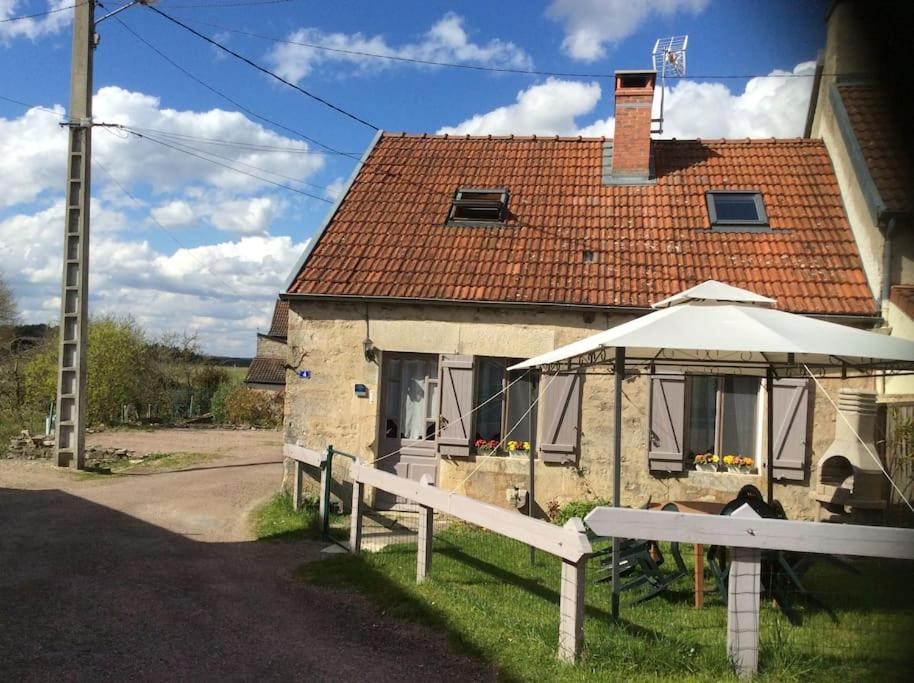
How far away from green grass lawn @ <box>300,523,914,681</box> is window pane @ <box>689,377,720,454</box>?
3.47m

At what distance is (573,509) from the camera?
10.0m

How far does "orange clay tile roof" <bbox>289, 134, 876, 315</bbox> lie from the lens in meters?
10.4

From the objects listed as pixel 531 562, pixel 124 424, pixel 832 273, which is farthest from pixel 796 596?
pixel 124 424

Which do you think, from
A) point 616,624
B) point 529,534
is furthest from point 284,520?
point 616,624

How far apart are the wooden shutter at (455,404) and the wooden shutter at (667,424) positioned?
235 cm

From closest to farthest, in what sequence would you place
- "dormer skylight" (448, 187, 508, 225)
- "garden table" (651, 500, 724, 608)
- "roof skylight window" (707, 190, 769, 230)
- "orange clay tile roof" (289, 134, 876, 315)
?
"garden table" (651, 500, 724, 608), "orange clay tile roof" (289, 134, 876, 315), "roof skylight window" (707, 190, 769, 230), "dormer skylight" (448, 187, 508, 225)

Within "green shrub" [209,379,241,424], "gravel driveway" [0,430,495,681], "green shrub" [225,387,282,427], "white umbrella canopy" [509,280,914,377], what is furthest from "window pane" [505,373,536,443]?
"green shrub" [209,379,241,424]

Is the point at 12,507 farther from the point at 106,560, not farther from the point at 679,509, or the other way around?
the point at 679,509

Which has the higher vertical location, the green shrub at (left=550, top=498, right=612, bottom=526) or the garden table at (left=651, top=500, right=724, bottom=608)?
the garden table at (left=651, top=500, right=724, bottom=608)

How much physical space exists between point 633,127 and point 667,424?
517 centimetres

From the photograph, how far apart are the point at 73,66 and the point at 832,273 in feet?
41.7

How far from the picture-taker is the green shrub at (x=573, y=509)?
9.95 meters

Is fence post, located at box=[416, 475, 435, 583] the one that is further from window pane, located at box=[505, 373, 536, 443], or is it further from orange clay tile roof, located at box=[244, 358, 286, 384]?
orange clay tile roof, located at box=[244, 358, 286, 384]

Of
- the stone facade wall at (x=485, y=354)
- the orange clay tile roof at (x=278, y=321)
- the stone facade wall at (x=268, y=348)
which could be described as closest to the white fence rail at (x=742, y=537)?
the stone facade wall at (x=485, y=354)
